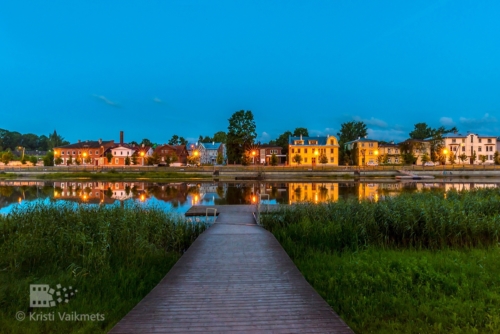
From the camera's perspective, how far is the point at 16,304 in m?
6.48

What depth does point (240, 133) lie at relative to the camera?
3228 inches

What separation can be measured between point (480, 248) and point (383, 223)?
302 cm

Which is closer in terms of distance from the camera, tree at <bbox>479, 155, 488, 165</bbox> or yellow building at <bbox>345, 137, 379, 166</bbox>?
tree at <bbox>479, 155, 488, 165</bbox>

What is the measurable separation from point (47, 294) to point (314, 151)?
85.3 metres

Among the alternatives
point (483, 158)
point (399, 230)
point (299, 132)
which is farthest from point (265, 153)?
point (399, 230)

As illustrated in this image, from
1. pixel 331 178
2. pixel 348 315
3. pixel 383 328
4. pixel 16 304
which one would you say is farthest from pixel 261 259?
pixel 331 178

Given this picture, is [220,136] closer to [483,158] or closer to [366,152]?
[366,152]

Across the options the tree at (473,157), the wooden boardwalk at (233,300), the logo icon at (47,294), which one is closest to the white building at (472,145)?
the tree at (473,157)

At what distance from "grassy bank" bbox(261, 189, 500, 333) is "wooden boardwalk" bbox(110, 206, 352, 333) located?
1.03 metres

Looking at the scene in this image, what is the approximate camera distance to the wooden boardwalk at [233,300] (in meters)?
4.66

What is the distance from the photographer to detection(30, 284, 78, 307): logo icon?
6.64 m

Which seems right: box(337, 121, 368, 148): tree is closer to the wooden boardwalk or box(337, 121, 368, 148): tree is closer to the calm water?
the calm water

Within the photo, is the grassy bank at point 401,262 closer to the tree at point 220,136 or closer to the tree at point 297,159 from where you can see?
the tree at point 297,159

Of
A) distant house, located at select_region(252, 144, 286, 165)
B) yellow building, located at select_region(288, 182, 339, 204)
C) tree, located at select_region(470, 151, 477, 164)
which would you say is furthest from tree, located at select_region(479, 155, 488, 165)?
yellow building, located at select_region(288, 182, 339, 204)
